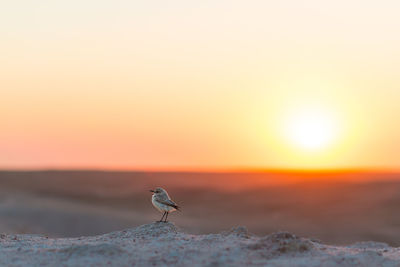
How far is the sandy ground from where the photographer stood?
11.9 meters

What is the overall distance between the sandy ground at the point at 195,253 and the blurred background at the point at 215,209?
22.1m

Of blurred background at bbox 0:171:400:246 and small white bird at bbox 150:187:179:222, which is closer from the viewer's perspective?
small white bird at bbox 150:187:179:222

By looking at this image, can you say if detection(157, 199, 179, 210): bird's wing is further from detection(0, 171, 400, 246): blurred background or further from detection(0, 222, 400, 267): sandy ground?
detection(0, 171, 400, 246): blurred background

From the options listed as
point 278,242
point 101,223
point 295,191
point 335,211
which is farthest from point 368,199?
point 278,242

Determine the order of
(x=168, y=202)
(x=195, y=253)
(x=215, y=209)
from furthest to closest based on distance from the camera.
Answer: (x=215, y=209) < (x=168, y=202) < (x=195, y=253)

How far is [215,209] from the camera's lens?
4816 cm

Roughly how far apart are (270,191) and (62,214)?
2107 centimetres

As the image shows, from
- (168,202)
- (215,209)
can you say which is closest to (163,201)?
(168,202)

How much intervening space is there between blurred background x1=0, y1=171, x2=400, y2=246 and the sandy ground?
72.5 feet

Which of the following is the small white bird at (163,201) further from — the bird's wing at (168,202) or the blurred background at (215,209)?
the blurred background at (215,209)

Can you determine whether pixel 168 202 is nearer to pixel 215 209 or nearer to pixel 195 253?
pixel 195 253

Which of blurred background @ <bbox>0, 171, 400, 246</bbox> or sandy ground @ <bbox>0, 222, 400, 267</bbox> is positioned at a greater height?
sandy ground @ <bbox>0, 222, 400, 267</bbox>

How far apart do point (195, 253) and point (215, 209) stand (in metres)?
36.0

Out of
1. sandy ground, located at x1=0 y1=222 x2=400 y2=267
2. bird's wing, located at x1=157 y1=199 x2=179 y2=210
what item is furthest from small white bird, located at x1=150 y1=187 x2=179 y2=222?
sandy ground, located at x1=0 y1=222 x2=400 y2=267
